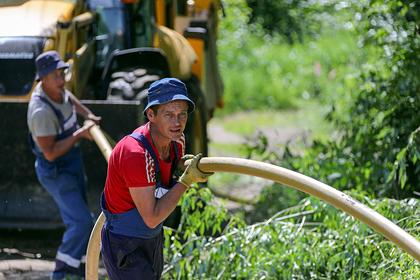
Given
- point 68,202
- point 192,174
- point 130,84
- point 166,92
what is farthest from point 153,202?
point 130,84

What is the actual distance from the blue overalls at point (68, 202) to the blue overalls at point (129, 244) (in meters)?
1.98

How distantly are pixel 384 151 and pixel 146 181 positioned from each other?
3880 mm

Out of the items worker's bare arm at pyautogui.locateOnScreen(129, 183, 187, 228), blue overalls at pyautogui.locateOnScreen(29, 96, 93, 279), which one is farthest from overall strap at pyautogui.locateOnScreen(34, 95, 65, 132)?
worker's bare arm at pyautogui.locateOnScreen(129, 183, 187, 228)

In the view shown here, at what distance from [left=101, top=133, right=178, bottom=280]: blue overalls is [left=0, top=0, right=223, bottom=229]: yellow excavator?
2736 mm

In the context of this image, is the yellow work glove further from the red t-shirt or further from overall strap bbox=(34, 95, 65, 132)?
overall strap bbox=(34, 95, 65, 132)

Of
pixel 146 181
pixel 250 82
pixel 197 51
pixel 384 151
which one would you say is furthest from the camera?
pixel 250 82

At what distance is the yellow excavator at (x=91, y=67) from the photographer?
24.2 ft

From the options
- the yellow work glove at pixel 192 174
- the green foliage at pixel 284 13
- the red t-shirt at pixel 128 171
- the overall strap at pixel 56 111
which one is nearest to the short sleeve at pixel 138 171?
the red t-shirt at pixel 128 171

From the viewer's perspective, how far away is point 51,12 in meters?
7.91

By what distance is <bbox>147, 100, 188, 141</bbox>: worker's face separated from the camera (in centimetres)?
429

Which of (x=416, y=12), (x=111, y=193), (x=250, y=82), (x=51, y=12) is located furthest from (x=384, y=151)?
(x=250, y=82)

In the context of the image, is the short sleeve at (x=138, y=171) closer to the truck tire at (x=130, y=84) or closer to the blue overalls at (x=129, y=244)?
the blue overalls at (x=129, y=244)

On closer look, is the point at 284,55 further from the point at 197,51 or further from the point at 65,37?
the point at 65,37

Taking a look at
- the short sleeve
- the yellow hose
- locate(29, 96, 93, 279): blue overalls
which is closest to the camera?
the yellow hose
